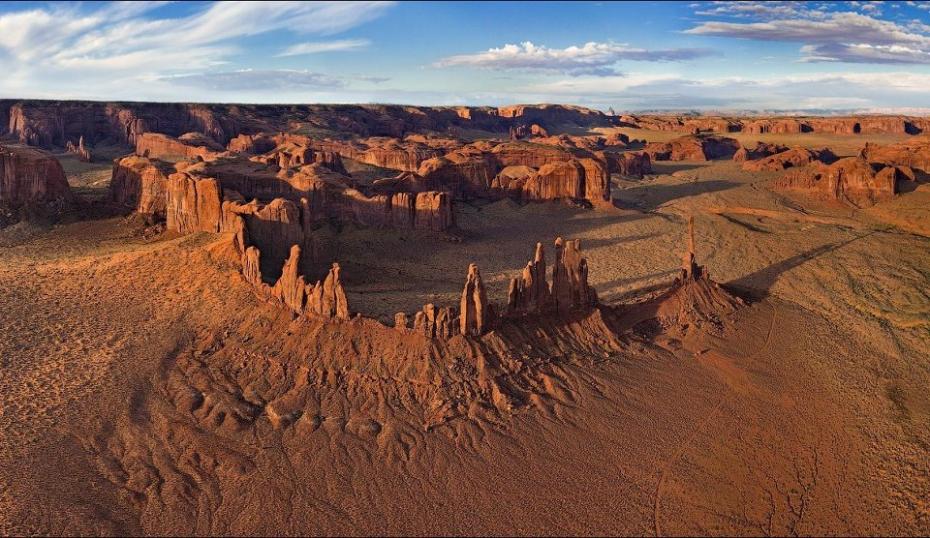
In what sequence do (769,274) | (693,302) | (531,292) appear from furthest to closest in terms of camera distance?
Result: (769,274) → (693,302) → (531,292)

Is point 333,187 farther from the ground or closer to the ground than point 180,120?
closer to the ground

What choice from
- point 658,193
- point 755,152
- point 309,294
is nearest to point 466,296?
point 309,294

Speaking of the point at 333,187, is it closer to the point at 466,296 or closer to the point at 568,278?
the point at 568,278

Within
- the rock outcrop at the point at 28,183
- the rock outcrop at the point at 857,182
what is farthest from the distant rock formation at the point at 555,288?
the rock outcrop at the point at 857,182

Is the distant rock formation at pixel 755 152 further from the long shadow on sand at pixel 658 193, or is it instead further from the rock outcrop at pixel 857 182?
the rock outcrop at pixel 857 182

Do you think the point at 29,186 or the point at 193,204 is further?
the point at 29,186

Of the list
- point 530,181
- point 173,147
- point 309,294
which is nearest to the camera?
point 309,294
